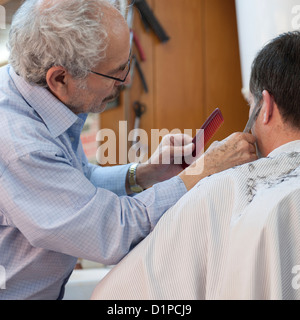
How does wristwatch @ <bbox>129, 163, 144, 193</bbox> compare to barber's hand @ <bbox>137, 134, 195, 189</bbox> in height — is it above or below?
below

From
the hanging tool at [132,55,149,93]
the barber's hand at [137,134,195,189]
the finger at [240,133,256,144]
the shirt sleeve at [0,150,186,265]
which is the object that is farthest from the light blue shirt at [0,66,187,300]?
the hanging tool at [132,55,149,93]

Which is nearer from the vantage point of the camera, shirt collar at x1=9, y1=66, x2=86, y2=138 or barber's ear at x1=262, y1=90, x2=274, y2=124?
barber's ear at x1=262, y1=90, x2=274, y2=124

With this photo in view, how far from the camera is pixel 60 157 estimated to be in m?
1.33

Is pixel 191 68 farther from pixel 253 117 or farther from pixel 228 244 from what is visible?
pixel 228 244

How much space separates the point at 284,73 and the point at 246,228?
430 millimetres

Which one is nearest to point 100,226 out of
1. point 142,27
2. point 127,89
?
point 127,89

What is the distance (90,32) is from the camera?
1371mm

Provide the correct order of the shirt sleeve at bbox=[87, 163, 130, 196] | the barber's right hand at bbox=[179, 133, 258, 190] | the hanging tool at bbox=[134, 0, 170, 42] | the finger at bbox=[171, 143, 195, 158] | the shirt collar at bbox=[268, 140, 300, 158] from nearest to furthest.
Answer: the shirt collar at bbox=[268, 140, 300, 158] < the barber's right hand at bbox=[179, 133, 258, 190] < the finger at bbox=[171, 143, 195, 158] < the shirt sleeve at bbox=[87, 163, 130, 196] < the hanging tool at bbox=[134, 0, 170, 42]

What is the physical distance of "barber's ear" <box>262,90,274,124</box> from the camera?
127 centimetres

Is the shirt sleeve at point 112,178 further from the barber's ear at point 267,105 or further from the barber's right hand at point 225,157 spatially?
the barber's ear at point 267,105

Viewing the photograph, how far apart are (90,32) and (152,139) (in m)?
1.74

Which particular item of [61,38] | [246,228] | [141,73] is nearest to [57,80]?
[61,38]

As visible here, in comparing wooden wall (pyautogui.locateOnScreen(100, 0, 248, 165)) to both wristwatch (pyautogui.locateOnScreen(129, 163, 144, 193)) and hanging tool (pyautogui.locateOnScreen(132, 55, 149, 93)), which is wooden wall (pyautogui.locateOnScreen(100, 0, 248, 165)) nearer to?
hanging tool (pyautogui.locateOnScreen(132, 55, 149, 93))

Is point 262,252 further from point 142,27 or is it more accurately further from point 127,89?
point 142,27
